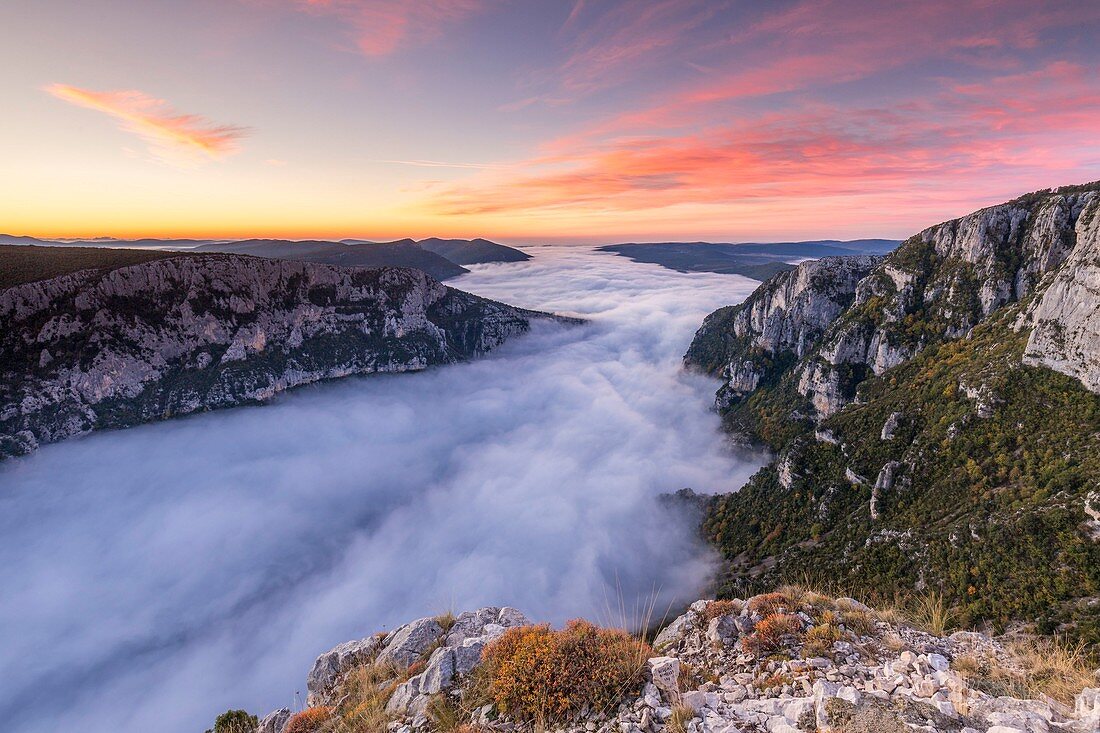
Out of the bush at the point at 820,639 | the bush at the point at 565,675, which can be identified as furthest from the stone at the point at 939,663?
the bush at the point at 565,675

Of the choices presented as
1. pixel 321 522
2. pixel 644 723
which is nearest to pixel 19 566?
pixel 321 522

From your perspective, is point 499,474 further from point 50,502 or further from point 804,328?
point 50,502

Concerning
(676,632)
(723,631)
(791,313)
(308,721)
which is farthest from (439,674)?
(791,313)

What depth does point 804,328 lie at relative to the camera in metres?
144

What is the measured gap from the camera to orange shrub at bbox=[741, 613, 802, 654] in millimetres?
11547

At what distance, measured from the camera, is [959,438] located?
61844 millimetres

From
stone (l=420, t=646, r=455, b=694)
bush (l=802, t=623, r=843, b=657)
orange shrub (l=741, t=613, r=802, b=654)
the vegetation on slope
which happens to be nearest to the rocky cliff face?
the vegetation on slope

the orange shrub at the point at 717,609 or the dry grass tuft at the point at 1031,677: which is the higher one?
the dry grass tuft at the point at 1031,677

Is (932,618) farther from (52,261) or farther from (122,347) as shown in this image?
(52,261)

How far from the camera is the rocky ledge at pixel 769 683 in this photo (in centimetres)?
730

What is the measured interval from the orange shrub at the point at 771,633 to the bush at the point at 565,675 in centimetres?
344

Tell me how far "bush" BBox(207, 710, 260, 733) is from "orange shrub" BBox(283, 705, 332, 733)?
4687mm

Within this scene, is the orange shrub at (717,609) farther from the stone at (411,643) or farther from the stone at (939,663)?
the stone at (411,643)

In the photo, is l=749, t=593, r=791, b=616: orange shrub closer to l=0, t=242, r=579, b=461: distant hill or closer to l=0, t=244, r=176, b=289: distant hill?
l=0, t=242, r=579, b=461: distant hill
